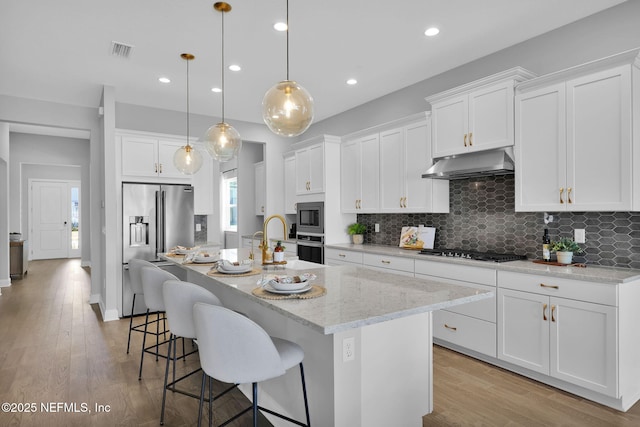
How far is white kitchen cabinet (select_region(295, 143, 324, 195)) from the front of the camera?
5.24 m

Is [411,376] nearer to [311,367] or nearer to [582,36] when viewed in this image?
[311,367]

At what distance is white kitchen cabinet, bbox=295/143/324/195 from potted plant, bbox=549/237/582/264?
2931 millimetres

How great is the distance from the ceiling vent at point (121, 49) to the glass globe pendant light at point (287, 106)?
2056 millimetres

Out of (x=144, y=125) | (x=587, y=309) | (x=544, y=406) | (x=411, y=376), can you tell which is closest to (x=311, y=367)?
(x=411, y=376)

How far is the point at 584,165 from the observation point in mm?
2762

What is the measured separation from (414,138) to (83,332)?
4250mm

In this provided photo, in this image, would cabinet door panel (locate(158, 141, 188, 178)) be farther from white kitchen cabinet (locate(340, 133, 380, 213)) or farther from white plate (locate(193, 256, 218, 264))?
white plate (locate(193, 256, 218, 264))

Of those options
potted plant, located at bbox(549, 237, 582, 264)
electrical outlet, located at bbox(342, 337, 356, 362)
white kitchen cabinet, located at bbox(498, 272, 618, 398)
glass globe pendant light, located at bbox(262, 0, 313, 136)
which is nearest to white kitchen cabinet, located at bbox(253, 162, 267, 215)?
glass globe pendant light, located at bbox(262, 0, 313, 136)

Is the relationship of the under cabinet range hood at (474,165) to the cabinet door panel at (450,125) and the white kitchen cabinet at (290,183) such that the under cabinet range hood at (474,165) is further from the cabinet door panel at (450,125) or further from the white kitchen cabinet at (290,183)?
the white kitchen cabinet at (290,183)

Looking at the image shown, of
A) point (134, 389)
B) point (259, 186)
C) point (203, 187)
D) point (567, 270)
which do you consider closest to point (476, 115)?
point (567, 270)

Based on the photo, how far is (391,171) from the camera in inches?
177

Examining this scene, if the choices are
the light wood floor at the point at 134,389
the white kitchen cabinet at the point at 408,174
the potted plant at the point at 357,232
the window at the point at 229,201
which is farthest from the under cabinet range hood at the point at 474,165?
the window at the point at 229,201

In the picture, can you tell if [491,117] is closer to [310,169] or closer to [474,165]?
[474,165]

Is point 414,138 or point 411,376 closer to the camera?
point 411,376
